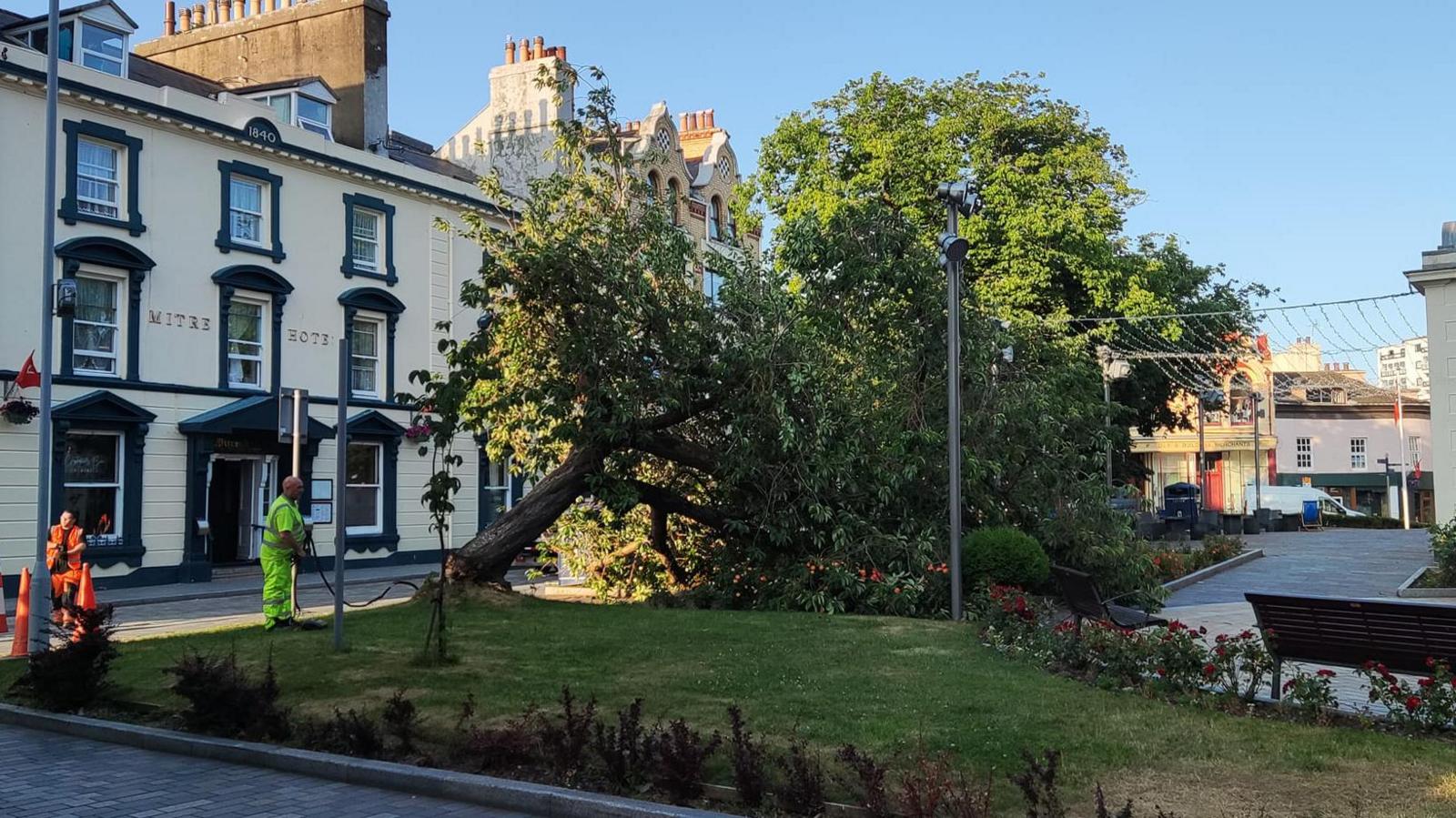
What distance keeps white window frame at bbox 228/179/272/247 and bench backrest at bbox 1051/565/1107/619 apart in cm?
1962

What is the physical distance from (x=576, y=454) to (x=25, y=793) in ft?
28.8

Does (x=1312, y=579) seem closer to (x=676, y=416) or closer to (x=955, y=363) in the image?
(x=955, y=363)

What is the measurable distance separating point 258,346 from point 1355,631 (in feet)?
74.9

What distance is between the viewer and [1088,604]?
11.5m

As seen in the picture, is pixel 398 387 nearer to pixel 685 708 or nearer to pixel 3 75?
pixel 3 75

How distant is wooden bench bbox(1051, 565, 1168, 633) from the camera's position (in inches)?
449

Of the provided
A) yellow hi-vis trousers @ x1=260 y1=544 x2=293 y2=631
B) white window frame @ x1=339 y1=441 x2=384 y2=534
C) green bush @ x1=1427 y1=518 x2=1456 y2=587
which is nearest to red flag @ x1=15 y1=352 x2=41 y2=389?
yellow hi-vis trousers @ x1=260 y1=544 x2=293 y2=631

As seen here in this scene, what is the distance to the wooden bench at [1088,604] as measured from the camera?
1141 centimetres

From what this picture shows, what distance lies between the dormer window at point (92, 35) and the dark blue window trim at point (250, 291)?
→ 14.2ft

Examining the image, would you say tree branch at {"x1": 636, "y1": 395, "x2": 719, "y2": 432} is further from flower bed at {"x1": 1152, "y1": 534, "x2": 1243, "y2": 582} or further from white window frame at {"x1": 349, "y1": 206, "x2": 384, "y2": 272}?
white window frame at {"x1": 349, "y1": 206, "x2": 384, "y2": 272}

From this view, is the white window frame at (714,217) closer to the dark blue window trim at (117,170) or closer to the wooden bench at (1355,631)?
the dark blue window trim at (117,170)

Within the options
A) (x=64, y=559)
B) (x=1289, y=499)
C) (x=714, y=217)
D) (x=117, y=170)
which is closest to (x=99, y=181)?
(x=117, y=170)

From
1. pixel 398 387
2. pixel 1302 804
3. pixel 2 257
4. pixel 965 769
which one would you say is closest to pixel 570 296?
pixel 965 769

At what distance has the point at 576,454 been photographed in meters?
15.6
